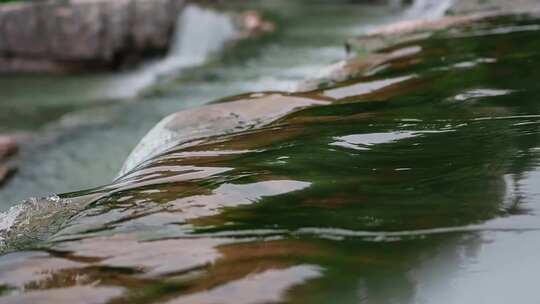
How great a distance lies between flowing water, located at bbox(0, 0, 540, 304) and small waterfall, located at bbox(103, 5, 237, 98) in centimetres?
809

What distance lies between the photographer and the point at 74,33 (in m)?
12.2

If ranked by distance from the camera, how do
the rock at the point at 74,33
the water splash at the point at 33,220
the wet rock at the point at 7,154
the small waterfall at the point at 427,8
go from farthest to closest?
the rock at the point at 74,33
the small waterfall at the point at 427,8
the wet rock at the point at 7,154
the water splash at the point at 33,220

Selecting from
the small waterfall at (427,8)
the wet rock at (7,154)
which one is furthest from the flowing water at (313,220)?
the small waterfall at (427,8)

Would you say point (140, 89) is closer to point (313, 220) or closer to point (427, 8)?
point (427, 8)

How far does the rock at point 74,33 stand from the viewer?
1216cm

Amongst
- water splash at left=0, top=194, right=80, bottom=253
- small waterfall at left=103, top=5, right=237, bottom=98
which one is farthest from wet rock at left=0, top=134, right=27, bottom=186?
water splash at left=0, top=194, right=80, bottom=253

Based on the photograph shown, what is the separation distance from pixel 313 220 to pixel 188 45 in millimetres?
11053

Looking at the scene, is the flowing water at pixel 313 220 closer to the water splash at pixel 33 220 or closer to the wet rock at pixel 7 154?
the water splash at pixel 33 220

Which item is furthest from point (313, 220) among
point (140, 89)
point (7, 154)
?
point (140, 89)

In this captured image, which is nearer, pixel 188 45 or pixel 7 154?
pixel 7 154

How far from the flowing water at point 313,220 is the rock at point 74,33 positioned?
9.17m

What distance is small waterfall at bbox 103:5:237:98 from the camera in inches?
454

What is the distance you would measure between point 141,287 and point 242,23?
12222 mm

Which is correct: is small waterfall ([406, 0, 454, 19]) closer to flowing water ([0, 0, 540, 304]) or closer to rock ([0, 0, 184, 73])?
rock ([0, 0, 184, 73])
